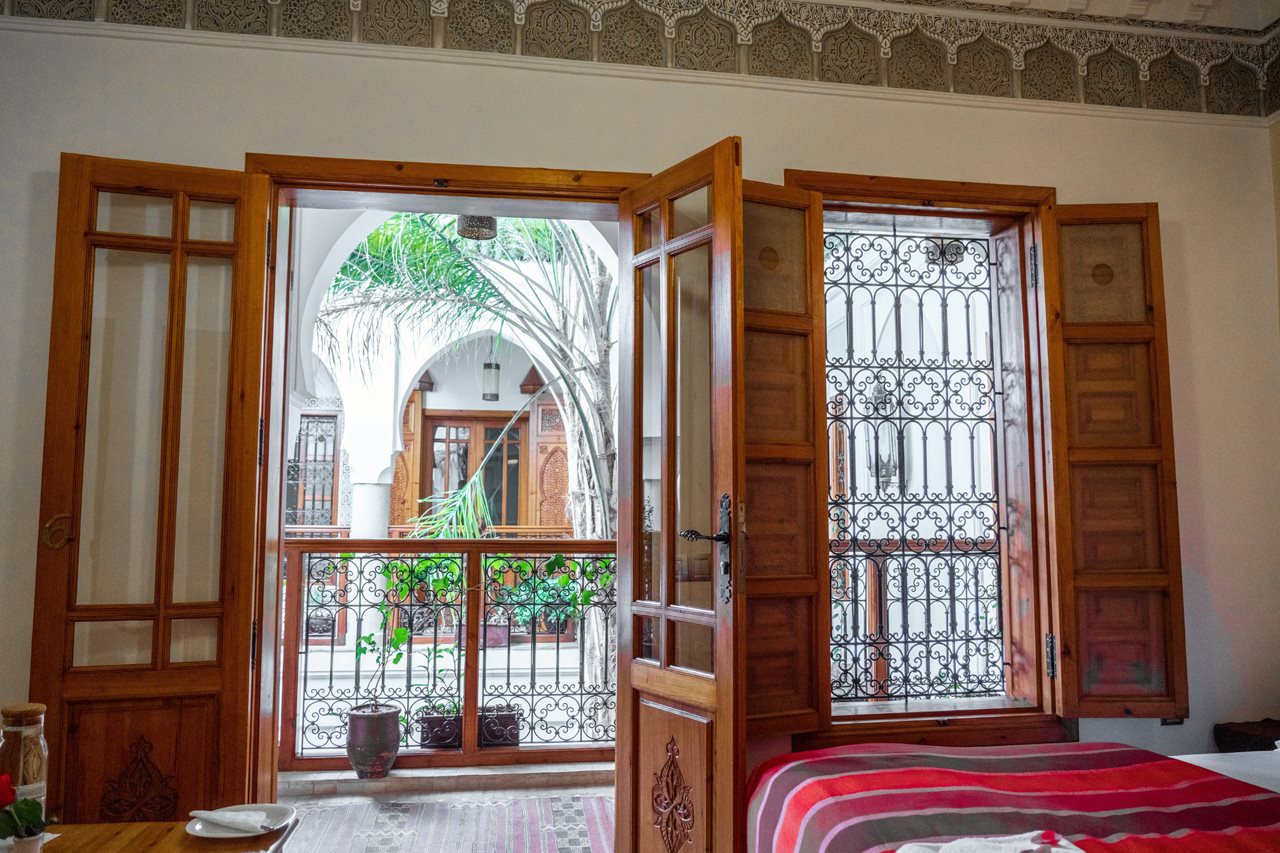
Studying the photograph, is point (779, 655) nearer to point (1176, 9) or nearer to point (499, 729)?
point (499, 729)

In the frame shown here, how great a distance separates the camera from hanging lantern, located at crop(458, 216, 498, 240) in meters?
4.86

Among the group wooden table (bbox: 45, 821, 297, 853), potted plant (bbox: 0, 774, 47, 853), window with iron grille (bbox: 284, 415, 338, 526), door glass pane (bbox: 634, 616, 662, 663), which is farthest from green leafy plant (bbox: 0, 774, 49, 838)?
window with iron grille (bbox: 284, 415, 338, 526)

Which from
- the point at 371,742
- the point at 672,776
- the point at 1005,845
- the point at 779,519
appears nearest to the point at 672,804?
the point at 672,776

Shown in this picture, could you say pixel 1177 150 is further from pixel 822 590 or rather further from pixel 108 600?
pixel 108 600

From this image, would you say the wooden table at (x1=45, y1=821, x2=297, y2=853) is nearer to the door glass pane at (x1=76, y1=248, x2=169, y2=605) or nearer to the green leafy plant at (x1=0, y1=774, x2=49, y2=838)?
the green leafy plant at (x1=0, y1=774, x2=49, y2=838)

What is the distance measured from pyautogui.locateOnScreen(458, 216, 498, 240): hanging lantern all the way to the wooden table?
3492 millimetres

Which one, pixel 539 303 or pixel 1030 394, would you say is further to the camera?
pixel 539 303

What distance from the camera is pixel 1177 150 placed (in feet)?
11.8

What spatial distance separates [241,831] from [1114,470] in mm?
3067

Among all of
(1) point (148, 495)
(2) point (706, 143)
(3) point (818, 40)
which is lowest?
(1) point (148, 495)

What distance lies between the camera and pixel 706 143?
329cm

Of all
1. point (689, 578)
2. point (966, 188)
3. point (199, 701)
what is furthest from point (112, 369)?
point (966, 188)

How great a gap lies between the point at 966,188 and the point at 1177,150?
98 centimetres

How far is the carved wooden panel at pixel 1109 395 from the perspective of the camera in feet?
10.9
